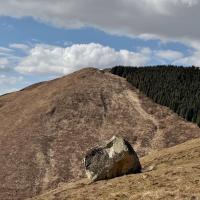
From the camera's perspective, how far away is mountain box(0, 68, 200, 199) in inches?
1655

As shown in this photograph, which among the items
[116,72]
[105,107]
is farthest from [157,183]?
[116,72]

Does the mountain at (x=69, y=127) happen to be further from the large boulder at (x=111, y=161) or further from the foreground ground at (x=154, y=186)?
the foreground ground at (x=154, y=186)

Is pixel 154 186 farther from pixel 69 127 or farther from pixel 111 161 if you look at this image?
pixel 69 127

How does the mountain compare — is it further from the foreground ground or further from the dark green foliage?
the foreground ground

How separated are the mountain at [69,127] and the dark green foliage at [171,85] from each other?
109 cm

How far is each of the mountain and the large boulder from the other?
1478cm

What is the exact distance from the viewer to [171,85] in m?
61.9

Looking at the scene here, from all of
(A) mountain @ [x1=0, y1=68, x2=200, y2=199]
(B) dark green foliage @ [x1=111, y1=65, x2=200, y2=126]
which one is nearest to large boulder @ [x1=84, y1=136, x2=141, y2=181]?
(A) mountain @ [x1=0, y1=68, x2=200, y2=199]

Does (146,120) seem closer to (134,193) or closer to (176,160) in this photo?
(176,160)

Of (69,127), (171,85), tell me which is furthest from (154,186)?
(171,85)

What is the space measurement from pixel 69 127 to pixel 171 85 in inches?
704

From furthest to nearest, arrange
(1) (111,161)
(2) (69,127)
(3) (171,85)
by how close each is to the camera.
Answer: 1. (3) (171,85)
2. (2) (69,127)
3. (1) (111,161)

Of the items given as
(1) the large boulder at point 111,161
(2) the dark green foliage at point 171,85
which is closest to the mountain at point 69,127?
(2) the dark green foliage at point 171,85

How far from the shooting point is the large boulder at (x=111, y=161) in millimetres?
24531
